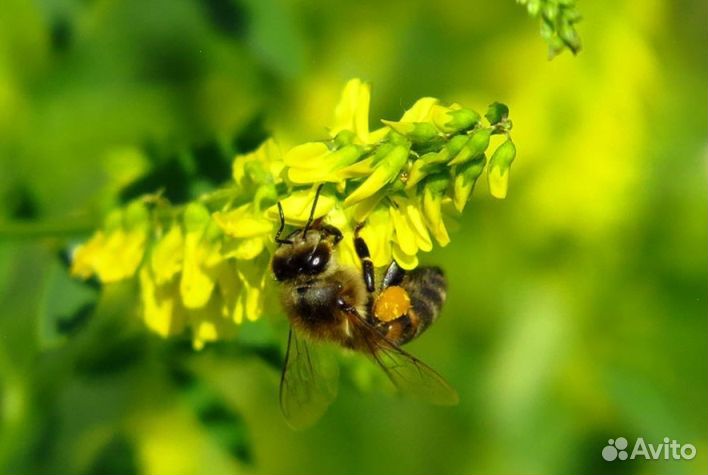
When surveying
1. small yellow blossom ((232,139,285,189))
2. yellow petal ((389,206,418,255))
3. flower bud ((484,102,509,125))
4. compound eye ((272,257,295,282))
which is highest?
flower bud ((484,102,509,125))

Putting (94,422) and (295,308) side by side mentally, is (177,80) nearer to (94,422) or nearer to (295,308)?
(94,422)

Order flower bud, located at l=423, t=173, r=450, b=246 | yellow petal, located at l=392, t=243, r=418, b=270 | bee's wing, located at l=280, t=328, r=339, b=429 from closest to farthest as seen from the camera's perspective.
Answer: flower bud, located at l=423, t=173, r=450, b=246
yellow petal, located at l=392, t=243, r=418, b=270
bee's wing, located at l=280, t=328, r=339, b=429

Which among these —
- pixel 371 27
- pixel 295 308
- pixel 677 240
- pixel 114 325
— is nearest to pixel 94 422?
pixel 114 325

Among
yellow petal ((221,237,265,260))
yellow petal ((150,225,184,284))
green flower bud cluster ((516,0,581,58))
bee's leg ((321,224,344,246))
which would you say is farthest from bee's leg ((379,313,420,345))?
green flower bud cluster ((516,0,581,58))

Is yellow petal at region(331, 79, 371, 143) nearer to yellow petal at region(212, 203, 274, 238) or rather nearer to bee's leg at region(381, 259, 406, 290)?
yellow petal at region(212, 203, 274, 238)

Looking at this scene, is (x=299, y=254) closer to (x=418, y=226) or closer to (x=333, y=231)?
(x=333, y=231)

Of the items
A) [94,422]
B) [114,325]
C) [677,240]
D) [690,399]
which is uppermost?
[677,240]

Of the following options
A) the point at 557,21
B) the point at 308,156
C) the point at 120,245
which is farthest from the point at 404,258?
the point at 120,245
